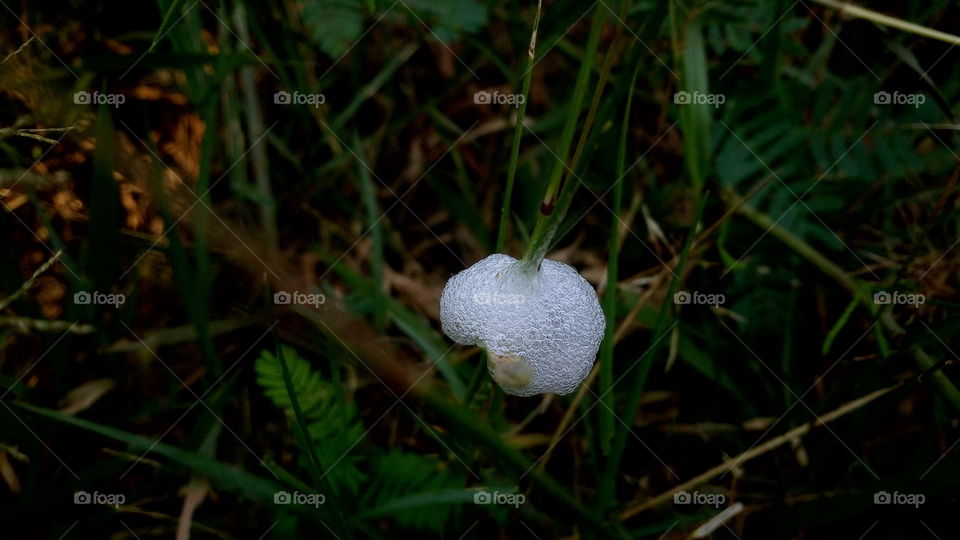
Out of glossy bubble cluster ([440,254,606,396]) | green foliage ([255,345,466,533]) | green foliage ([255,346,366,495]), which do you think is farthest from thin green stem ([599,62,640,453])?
green foliage ([255,346,366,495])

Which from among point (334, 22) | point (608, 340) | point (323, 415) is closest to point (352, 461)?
point (323, 415)

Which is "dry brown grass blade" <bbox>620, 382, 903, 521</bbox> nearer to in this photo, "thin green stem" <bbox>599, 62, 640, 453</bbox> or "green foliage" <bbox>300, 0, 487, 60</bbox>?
"thin green stem" <bbox>599, 62, 640, 453</bbox>

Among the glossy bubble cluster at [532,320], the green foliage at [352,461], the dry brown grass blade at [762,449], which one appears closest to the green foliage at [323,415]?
the green foliage at [352,461]

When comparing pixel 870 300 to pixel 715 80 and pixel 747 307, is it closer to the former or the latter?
pixel 747 307

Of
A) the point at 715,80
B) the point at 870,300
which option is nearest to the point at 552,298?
the point at 870,300

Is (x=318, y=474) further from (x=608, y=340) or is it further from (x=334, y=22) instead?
(x=334, y=22)

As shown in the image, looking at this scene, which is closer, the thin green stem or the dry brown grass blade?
the thin green stem

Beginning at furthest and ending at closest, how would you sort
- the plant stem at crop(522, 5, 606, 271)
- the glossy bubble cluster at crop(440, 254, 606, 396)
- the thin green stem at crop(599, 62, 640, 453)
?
the thin green stem at crop(599, 62, 640, 453) → the glossy bubble cluster at crop(440, 254, 606, 396) → the plant stem at crop(522, 5, 606, 271)
